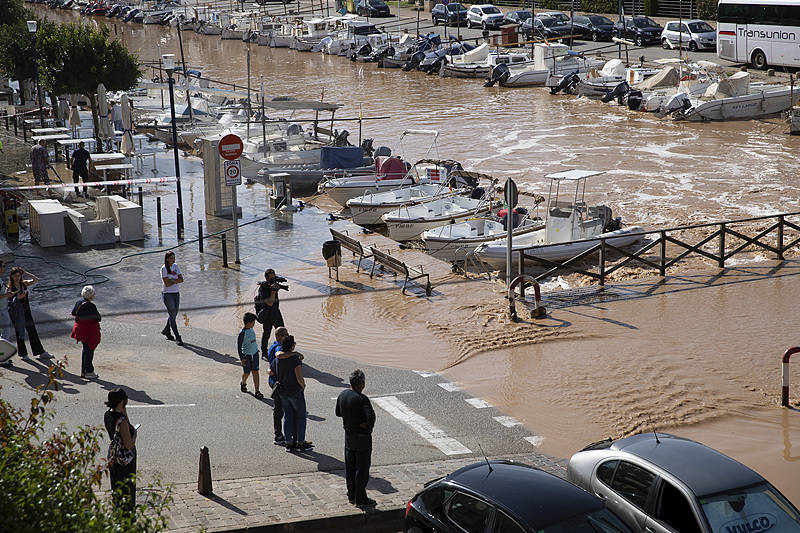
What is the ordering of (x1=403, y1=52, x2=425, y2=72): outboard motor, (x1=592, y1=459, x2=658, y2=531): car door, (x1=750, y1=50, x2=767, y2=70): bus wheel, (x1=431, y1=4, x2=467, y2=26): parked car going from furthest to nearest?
(x1=431, y1=4, x2=467, y2=26): parked car
(x1=403, y1=52, x2=425, y2=72): outboard motor
(x1=750, y1=50, x2=767, y2=70): bus wheel
(x1=592, y1=459, x2=658, y2=531): car door

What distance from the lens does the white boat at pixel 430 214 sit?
23688mm

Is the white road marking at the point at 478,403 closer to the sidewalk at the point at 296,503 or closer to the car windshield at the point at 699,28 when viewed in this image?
the sidewalk at the point at 296,503

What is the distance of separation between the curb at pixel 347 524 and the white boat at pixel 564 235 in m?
11.2

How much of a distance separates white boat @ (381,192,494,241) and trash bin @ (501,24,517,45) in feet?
131

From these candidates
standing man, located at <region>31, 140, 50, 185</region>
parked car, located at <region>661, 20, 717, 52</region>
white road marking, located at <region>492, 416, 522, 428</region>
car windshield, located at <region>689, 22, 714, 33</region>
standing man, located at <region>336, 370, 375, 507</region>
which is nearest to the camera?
standing man, located at <region>336, 370, 375, 507</region>

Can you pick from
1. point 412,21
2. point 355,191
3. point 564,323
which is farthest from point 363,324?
point 412,21

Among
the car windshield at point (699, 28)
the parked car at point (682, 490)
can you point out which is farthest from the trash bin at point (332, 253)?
the car windshield at point (699, 28)

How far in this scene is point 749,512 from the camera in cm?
779

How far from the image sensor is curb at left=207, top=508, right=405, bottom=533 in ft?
28.9

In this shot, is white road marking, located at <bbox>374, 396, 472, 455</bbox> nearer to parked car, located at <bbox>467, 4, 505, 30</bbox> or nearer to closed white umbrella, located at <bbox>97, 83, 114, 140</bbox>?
closed white umbrella, located at <bbox>97, 83, 114, 140</bbox>

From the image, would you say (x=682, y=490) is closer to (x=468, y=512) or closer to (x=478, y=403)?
(x=468, y=512)

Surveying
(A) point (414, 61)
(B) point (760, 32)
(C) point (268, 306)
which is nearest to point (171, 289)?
(C) point (268, 306)

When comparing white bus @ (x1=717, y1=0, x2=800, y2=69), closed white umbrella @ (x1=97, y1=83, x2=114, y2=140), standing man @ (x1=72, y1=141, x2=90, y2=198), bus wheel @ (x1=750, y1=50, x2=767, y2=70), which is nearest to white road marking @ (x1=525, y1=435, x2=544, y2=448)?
standing man @ (x1=72, y1=141, x2=90, y2=198)

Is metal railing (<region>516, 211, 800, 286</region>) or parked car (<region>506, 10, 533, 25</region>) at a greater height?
parked car (<region>506, 10, 533, 25</region>)
